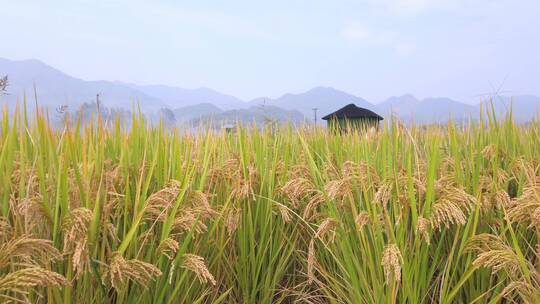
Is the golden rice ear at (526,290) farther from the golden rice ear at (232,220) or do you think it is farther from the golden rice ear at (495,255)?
the golden rice ear at (232,220)

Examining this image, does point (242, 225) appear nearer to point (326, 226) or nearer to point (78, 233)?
point (326, 226)

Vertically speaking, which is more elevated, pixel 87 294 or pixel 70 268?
pixel 70 268

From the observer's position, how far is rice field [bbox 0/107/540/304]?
83.2 inches

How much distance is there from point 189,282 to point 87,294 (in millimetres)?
668

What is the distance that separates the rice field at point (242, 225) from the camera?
2.11 m

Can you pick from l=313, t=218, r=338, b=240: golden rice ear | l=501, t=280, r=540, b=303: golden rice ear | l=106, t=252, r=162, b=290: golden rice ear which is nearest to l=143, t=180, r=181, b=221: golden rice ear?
l=106, t=252, r=162, b=290: golden rice ear

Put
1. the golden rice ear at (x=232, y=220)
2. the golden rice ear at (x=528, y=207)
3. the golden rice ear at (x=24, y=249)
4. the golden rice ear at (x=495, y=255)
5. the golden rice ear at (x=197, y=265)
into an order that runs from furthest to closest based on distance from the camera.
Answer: the golden rice ear at (x=232, y=220) < the golden rice ear at (x=528, y=207) < the golden rice ear at (x=495, y=255) < the golden rice ear at (x=197, y=265) < the golden rice ear at (x=24, y=249)

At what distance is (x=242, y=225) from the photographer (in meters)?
3.12

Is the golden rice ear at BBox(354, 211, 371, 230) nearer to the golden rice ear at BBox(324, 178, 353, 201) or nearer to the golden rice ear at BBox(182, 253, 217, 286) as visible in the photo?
the golden rice ear at BBox(324, 178, 353, 201)

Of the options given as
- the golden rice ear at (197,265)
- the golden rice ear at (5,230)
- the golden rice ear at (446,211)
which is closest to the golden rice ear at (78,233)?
the golden rice ear at (5,230)

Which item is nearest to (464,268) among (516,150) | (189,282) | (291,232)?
(291,232)

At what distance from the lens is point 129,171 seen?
8.82ft

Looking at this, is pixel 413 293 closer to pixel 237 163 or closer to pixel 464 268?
pixel 464 268

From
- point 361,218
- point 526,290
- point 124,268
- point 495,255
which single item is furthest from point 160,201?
point 526,290
